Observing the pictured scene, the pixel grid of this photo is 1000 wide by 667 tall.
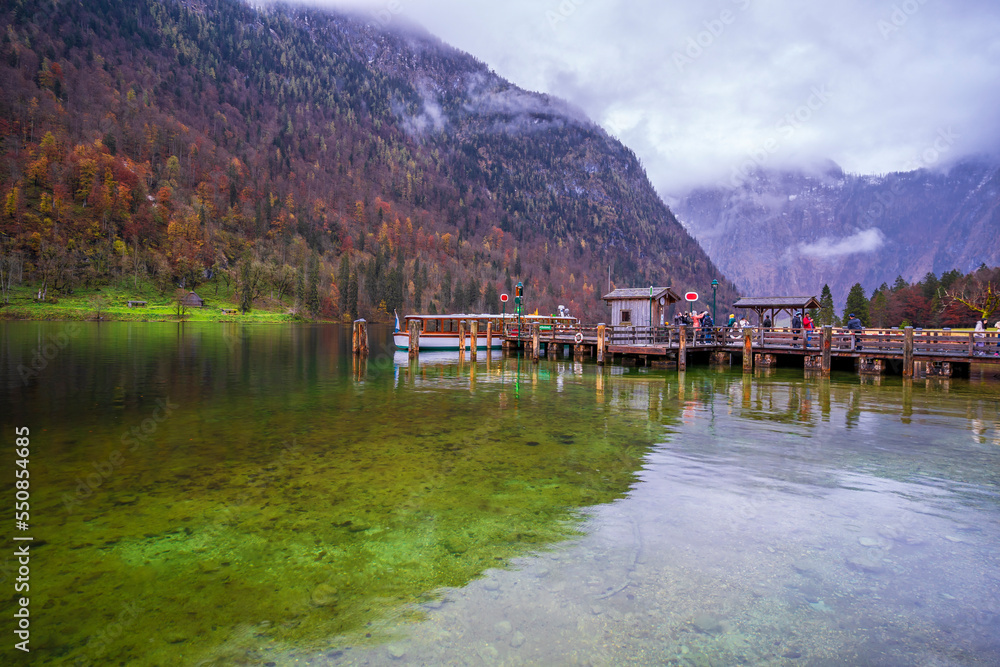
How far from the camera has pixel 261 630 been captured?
16.8 feet

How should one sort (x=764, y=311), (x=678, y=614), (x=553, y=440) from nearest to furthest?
(x=678, y=614)
(x=553, y=440)
(x=764, y=311)

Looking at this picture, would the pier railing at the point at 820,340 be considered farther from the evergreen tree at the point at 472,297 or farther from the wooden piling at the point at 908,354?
the evergreen tree at the point at 472,297

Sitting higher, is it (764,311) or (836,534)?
(764,311)

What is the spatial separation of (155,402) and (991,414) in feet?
95.7

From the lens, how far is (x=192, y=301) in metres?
132

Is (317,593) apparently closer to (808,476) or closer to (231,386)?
(808,476)

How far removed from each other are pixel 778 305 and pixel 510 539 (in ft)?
135

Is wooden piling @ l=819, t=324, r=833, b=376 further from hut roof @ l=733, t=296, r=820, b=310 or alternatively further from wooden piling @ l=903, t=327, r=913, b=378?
hut roof @ l=733, t=296, r=820, b=310

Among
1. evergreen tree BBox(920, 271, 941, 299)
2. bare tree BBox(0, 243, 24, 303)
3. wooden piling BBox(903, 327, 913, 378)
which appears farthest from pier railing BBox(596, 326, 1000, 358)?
bare tree BBox(0, 243, 24, 303)

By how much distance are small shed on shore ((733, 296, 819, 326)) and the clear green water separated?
85.6ft

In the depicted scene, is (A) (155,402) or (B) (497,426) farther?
(A) (155,402)

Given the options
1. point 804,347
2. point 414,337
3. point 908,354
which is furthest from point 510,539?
point 414,337

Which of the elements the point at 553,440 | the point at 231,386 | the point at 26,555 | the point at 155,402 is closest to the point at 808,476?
the point at 553,440

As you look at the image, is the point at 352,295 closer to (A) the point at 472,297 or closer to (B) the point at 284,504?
(A) the point at 472,297
